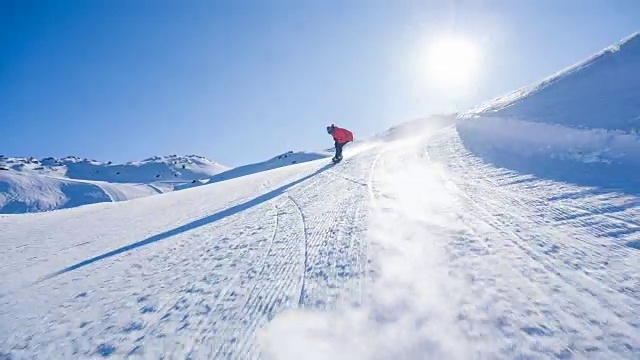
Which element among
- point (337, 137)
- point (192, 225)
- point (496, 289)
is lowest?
point (496, 289)

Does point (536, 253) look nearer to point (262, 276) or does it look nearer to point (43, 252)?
point (262, 276)

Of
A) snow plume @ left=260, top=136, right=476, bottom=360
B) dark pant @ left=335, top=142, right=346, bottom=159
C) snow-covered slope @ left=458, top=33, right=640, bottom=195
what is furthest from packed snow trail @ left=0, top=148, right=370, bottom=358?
dark pant @ left=335, top=142, right=346, bottom=159

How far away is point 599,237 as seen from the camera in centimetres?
471

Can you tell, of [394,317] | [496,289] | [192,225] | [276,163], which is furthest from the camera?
[276,163]

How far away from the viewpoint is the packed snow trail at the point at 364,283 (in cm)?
337

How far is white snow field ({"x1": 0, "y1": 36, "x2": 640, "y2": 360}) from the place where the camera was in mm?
3414

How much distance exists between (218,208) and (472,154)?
8018 millimetres

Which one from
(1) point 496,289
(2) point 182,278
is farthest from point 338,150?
(1) point 496,289

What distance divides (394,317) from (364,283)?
2.58 feet

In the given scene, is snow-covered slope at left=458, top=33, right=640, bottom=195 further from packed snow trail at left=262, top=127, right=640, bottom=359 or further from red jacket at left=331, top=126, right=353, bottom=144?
red jacket at left=331, top=126, right=353, bottom=144

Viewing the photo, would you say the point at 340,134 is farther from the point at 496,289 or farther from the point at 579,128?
the point at 496,289

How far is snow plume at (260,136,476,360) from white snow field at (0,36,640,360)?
2cm

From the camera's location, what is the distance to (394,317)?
3.73 meters

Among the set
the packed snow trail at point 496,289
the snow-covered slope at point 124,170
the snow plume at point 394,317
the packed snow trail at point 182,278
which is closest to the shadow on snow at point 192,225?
the packed snow trail at point 182,278
